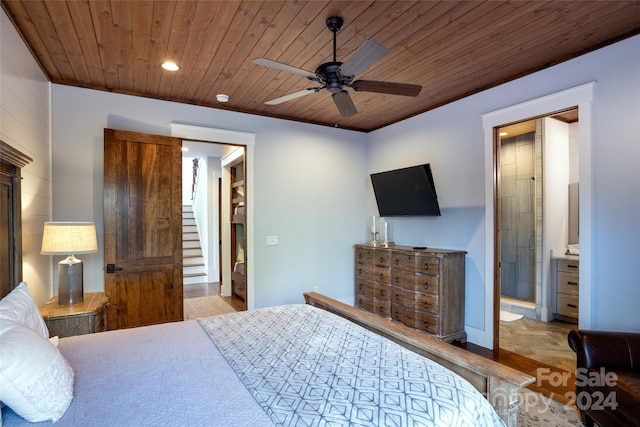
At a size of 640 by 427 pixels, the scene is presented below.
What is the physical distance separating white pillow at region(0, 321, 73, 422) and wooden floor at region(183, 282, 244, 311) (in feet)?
12.0

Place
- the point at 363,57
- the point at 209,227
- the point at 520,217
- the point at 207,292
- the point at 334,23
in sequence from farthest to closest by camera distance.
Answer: the point at 209,227 < the point at 207,292 < the point at 520,217 < the point at 334,23 < the point at 363,57

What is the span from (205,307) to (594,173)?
4.84 metres

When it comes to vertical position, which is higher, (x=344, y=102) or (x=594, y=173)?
(x=344, y=102)

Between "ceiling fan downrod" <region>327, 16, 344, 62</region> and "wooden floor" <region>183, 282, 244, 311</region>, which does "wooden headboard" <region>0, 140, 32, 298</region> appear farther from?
"wooden floor" <region>183, 282, 244, 311</region>

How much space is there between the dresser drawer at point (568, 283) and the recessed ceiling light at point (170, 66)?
496cm

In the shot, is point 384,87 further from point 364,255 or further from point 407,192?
point 364,255

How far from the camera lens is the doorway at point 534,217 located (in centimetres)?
429

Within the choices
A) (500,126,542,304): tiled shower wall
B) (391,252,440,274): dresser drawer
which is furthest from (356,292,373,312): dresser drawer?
(500,126,542,304): tiled shower wall

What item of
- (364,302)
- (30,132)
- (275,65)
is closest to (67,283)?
(30,132)

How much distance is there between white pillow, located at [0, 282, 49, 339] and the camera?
1296 mm

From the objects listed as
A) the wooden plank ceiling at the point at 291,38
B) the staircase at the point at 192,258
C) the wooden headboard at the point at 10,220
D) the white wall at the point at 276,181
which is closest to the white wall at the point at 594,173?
the wooden plank ceiling at the point at 291,38

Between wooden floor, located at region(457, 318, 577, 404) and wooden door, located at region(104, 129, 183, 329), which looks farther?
wooden door, located at region(104, 129, 183, 329)

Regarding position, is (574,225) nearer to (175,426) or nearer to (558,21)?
(558,21)

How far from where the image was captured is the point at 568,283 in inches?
162
